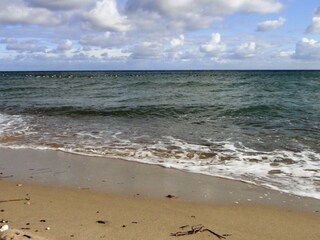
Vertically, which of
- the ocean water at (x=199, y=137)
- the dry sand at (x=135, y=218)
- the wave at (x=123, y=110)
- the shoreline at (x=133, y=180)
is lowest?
the wave at (x=123, y=110)

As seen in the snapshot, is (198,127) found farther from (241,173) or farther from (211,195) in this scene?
(211,195)

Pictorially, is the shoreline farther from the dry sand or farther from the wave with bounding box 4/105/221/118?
the wave with bounding box 4/105/221/118

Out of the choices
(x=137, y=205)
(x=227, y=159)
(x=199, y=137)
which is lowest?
(x=199, y=137)

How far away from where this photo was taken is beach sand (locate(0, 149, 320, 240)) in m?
4.61

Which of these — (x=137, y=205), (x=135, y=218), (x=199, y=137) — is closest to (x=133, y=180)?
(x=137, y=205)

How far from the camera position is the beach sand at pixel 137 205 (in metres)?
4.61

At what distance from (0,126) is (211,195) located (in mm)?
10419

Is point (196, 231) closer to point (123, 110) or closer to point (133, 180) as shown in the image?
point (133, 180)

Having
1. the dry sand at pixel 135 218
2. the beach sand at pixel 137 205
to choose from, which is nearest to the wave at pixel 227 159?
the beach sand at pixel 137 205

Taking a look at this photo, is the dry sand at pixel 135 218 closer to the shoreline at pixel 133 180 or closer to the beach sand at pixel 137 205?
the beach sand at pixel 137 205

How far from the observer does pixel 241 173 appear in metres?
7.52

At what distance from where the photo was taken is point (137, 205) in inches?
221

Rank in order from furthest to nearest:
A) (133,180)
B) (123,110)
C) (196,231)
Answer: (123,110)
(133,180)
(196,231)

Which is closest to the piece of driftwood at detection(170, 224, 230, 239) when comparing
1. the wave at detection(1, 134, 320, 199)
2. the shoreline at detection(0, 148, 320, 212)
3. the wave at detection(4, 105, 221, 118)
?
the shoreline at detection(0, 148, 320, 212)
